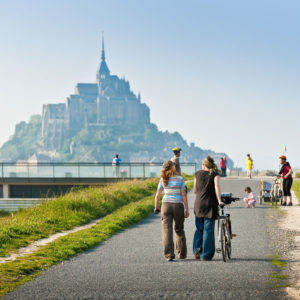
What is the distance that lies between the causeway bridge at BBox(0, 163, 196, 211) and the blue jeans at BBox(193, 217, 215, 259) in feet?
91.1

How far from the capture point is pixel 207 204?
27.1 ft

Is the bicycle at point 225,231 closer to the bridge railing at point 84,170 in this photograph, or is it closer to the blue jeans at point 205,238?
the blue jeans at point 205,238

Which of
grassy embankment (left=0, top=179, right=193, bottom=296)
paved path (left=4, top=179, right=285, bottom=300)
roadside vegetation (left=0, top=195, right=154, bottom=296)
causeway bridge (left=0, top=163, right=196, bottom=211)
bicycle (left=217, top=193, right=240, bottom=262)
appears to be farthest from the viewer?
causeway bridge (left=0, top=163, right=196, bottom=211)

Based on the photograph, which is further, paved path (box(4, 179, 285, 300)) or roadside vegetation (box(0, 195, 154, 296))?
roadside vegetation (box(0, 195, 154, 296))

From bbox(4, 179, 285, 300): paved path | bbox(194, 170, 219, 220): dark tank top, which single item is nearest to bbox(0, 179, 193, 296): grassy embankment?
bbox(4, 179, 285, 300): paved path

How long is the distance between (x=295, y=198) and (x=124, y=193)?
662 centimetres

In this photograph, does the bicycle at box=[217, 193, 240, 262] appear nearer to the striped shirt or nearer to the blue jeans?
the blue jeans

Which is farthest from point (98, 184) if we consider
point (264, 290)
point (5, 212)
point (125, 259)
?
point (264, 290)

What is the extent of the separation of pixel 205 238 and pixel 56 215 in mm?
7080

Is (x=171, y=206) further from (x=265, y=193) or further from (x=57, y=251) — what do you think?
(x=265, y=193)

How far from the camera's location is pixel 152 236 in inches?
452

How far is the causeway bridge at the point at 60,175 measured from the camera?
36.9 metres

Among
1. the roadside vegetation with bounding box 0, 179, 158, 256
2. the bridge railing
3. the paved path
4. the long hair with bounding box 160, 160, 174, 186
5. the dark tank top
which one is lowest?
the paved path

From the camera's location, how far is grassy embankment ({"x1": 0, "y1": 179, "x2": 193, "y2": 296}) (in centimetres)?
758
